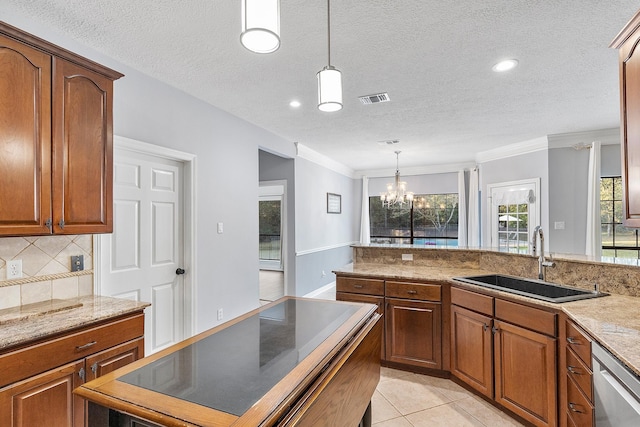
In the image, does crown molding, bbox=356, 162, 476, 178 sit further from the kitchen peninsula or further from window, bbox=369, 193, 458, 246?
the kitchen peninsula

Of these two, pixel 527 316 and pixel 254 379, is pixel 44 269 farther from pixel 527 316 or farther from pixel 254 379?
pixel 527 316

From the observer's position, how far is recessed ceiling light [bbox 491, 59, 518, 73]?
2629 millimetres

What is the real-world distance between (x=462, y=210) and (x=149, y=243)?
20.5ft

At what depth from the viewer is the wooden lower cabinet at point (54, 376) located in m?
1.48

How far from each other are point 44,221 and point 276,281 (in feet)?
17.3

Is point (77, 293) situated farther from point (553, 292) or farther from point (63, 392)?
point (553, 292)

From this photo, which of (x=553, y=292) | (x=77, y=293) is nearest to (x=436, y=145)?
(x=553, y=292)

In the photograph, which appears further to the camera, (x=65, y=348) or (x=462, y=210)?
(x=462, y=210)

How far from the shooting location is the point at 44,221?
1880 millimetres

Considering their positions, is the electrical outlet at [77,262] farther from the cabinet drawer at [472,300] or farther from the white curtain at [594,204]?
the white curtain at [594,204]

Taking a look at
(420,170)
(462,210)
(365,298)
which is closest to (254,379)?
(365,298)

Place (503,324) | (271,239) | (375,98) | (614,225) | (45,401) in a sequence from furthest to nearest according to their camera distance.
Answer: (271,239), (614,225), (375,98), (503,324), (45,401)

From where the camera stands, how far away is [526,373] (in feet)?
7.09

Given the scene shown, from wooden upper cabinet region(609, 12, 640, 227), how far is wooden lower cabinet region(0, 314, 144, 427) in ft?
8.93
